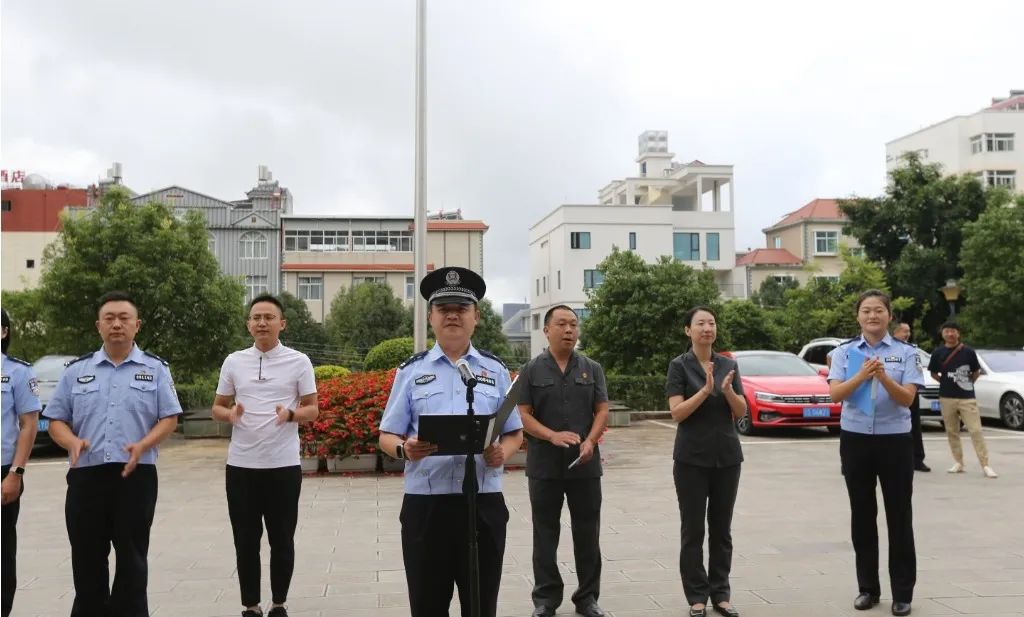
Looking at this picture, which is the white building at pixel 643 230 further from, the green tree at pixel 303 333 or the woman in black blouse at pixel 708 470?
the woman in black blouse at pixel 708 470

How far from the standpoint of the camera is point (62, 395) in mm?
4664

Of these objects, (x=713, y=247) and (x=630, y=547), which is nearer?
(x=630, y=547)

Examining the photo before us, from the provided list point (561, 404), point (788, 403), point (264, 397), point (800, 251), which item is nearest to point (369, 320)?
point (800, 251)

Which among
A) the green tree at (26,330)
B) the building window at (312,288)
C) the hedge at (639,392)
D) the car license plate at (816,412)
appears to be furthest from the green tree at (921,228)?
the building window at (312,288)

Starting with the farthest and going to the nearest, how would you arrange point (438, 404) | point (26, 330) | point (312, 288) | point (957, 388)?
point (312, 288) → point (26, 330) → point (957, 388) → point (438, 404)

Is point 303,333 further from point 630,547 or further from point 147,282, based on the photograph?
point 630,547

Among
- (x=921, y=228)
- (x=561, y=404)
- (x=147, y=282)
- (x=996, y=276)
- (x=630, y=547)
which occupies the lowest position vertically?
(x=630, y=547)

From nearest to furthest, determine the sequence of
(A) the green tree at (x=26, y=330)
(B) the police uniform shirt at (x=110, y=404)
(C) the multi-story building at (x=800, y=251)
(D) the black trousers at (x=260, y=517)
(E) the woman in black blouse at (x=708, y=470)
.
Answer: (B) the police uniform shirt at (x=110, y=404), (D) the black trousers at (x=260, y=517), (E) the woman in black blouse at (x=708, y=470), (A) the green tree at (x=26, y=330), (C) the multi-story building at (x=800, y=251)

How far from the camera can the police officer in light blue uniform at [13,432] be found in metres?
4.45

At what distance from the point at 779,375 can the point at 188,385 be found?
42.6 ft

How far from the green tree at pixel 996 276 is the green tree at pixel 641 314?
1087 cm

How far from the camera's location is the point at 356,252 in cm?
5841

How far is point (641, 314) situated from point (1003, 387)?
8099 mm

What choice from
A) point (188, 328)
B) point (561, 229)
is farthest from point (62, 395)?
point (561, 229)
